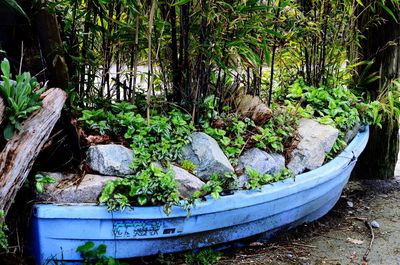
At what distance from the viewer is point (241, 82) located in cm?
355

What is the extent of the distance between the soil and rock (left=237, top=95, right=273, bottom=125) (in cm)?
71

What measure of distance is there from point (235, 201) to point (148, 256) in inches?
20.3

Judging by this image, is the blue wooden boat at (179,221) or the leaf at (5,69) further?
the blue wooden boat at (179,221)

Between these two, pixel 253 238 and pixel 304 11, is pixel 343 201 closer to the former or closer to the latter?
pixel 253 238

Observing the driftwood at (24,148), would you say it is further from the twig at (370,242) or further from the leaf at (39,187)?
the twig at (370,242)

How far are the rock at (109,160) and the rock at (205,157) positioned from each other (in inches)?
13.8

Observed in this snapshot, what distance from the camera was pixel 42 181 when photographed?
2467 mm

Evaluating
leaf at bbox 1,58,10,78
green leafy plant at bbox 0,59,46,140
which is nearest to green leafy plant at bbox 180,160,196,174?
green leafy plant at bbox 0,59,46,140

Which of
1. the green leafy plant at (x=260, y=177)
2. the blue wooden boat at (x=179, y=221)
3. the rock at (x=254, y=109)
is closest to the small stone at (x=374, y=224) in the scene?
the blue wooden boat at (x=179, y=221)

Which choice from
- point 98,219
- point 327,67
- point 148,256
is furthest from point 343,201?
point 98,219

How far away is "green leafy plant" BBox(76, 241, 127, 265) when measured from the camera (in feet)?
8.08

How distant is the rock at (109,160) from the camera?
2615 millimetres

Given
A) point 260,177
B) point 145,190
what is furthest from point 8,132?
point 260,177

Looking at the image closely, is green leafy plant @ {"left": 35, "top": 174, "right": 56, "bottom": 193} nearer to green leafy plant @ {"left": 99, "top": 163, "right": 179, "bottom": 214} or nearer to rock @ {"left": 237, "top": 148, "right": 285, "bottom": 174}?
green leafy plant @ {"left": 99, "top": 163, "right": 179, "bottom": 214}
